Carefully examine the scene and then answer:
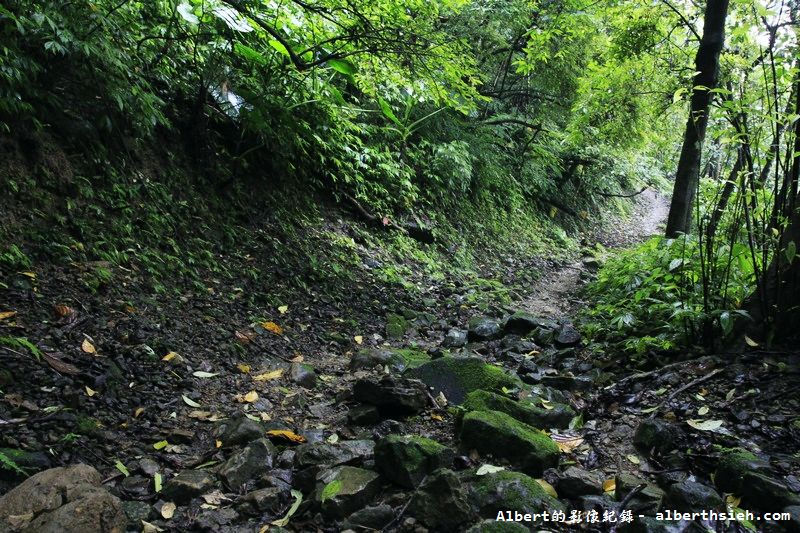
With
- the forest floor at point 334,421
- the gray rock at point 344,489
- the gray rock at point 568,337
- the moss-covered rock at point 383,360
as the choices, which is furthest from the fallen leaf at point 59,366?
the gray rock at point 568,337

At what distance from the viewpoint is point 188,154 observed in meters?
5.98

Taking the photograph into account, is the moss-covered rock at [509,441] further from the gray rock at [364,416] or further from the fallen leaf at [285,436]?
the fallen leaf at [285,436]

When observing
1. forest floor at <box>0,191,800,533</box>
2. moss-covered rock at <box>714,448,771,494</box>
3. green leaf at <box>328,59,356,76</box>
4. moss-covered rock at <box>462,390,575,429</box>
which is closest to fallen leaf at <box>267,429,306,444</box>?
forest floor at <box>0,191,800,533</box>

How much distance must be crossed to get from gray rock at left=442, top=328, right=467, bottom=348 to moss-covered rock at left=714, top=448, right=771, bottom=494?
3669 mm

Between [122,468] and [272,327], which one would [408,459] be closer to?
[122,468]

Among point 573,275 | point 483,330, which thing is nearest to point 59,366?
point 483,330

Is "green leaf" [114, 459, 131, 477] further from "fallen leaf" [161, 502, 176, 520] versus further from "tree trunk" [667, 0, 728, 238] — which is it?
"tree trunk" [667, 0, 728, 238]

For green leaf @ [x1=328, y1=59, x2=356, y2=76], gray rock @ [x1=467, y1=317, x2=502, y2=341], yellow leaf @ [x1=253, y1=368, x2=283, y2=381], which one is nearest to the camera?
yellow leaf @ [x1=253, y1=368, x2=283, y2=381]

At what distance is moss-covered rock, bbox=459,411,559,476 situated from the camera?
2846mm

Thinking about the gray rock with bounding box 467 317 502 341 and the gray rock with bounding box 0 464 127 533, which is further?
the gray rock with bounding box 467 317 502 341

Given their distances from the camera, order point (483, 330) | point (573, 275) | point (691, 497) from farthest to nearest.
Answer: point (573, 275) → point (483, 330) → point (691, 497)

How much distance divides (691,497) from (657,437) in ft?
2.32

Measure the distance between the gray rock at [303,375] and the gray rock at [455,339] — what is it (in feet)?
6.65

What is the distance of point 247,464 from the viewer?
2.91 m
